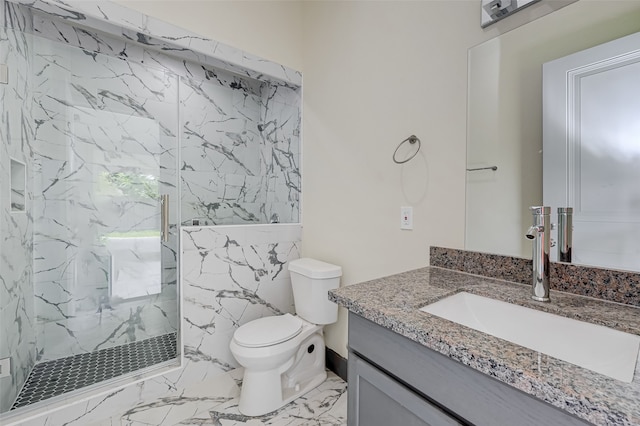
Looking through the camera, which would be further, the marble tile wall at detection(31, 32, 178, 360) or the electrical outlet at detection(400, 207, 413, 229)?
the marble tile wall at detection(31, 32, 178, 360)

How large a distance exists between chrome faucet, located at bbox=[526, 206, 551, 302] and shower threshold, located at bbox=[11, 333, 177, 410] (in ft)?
6.86

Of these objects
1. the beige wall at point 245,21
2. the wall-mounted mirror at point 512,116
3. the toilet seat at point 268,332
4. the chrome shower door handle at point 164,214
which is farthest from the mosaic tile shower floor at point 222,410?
the beige wall at point 245,21

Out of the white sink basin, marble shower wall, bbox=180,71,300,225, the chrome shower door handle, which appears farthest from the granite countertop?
the chrome shower door handle

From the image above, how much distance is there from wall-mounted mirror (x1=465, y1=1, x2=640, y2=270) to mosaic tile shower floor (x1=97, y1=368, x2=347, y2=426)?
125cm

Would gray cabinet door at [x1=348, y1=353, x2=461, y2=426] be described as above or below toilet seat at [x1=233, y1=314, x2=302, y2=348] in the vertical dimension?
above

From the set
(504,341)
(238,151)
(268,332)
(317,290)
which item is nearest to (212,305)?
(268,332)

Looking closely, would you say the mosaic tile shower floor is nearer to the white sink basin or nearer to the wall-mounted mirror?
the white sink basin

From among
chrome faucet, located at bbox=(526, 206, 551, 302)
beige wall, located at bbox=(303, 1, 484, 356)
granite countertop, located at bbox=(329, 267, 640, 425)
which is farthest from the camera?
beige wall, located at bbox=(303, 1, 484, 356)

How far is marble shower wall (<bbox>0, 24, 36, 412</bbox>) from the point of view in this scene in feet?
5.14

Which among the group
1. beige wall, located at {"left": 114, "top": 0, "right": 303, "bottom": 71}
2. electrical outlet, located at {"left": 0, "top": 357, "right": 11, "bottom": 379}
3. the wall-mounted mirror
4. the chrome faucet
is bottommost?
electrical outlet, located at {"left": 0, "top": 357, "right": 11, "bottom": 379}

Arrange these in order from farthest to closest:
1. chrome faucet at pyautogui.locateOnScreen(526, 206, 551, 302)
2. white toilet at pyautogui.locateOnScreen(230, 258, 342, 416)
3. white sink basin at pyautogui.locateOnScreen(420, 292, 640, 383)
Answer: white toilet at pyautogui.locateOnScreen(230, 258, 342, 416), chrome faucet at pyautogui.locateOnScreen(526, 206, 551, 302), white sink basin at pyautogui.locateOnScreen(420, 292, 640, 383)

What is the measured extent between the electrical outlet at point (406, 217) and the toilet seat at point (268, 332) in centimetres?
90

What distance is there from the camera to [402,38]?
62.5 inches

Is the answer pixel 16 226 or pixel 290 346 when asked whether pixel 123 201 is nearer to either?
pixel 16 226
